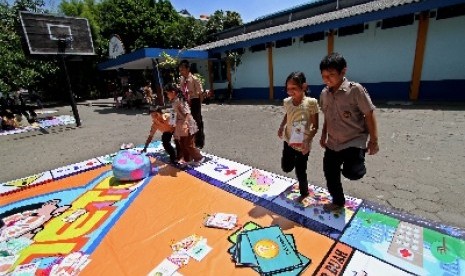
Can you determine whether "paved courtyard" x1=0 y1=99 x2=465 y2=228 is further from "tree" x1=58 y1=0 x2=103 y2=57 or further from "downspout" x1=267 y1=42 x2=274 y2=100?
"tree" x1=58 y1=0 x2=103 y2=57

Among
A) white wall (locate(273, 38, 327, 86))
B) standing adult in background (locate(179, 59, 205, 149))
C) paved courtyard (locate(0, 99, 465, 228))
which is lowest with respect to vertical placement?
paved courtyard (locate(0, 99, 465, 228))

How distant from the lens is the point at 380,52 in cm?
1116

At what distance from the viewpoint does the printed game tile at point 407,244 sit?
6.74 feet

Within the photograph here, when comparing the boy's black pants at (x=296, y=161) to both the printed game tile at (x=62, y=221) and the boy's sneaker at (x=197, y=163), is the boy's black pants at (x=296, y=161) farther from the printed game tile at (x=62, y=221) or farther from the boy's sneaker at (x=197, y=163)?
the printed game tile at (x=62, y=221)

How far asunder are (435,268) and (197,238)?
6.89ft

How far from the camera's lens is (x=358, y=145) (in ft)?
8.03

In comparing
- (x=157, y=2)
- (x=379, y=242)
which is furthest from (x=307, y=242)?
(x=157, y=2)

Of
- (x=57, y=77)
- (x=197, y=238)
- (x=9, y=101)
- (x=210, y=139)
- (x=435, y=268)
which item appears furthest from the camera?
(x=57, y=77)

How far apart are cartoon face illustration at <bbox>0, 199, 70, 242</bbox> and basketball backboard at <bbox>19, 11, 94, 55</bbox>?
885 centimetres

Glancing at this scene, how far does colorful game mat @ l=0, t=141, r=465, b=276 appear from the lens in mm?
2197

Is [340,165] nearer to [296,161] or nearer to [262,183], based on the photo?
[296,161]

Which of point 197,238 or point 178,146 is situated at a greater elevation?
point 178,146

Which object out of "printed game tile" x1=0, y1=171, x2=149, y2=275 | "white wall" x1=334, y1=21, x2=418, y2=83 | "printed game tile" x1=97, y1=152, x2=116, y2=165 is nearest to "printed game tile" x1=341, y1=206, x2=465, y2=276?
"printed game tile" x1=0, y1=171, x2=149, y2=275

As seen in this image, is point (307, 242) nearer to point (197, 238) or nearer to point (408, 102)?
point (197, 238)
